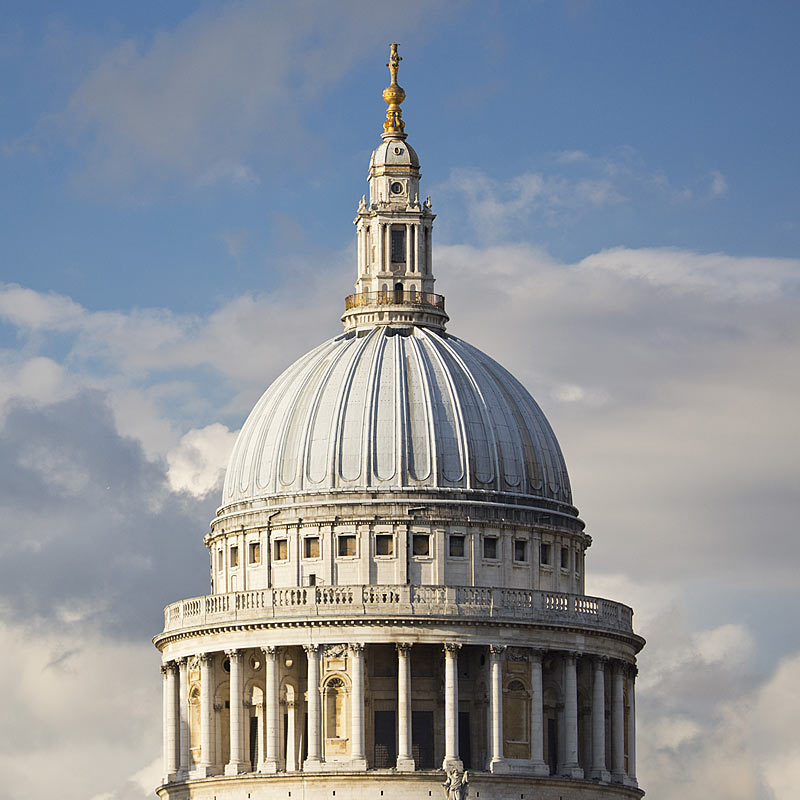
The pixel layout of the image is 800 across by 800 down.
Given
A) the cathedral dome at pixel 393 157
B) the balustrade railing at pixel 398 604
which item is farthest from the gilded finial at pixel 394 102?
the balustrade railing at pixel 398 604

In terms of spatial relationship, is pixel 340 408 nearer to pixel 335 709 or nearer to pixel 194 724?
pixel 335 709

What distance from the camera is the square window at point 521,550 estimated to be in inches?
6255

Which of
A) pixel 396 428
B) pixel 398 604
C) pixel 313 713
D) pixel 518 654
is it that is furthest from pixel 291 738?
pixel 396 428

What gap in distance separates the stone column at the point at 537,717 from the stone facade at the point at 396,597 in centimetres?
11

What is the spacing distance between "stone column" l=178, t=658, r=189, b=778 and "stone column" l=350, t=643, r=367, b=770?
32.7 feet

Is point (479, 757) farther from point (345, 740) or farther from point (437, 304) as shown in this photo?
point (437, 304)

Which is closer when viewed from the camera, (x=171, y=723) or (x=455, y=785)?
(x=455, y=785)

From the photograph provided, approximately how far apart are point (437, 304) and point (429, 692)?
21578mm

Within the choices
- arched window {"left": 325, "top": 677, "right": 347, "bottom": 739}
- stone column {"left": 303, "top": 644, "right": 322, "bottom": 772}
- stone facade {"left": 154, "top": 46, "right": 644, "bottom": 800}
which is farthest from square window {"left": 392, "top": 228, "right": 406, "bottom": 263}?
arched window {"left": 325, "top": 677, "right": 347, "bottom": 739}

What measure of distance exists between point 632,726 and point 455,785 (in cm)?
2117

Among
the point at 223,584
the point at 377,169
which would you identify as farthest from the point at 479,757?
the point at 377,169

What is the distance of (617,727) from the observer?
159 metres

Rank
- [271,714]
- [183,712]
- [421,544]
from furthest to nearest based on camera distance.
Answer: [183,712]
[421,544]
[271,714]

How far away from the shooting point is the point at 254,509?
161 meters
